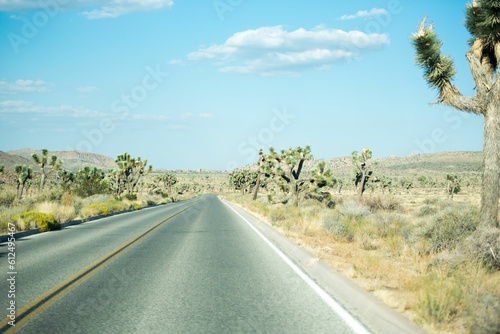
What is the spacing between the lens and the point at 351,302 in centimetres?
683

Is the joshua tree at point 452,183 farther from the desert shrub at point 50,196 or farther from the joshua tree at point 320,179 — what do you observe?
the desert shrub at point 50,196

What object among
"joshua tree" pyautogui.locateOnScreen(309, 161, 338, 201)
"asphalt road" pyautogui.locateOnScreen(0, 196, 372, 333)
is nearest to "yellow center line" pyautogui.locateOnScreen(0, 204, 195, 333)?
"asphalt road" pyautogui.locateOnScreen(0, 196, 372, 333)

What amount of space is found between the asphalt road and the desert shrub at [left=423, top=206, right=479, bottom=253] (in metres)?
4.27

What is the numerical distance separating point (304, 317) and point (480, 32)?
9.85m

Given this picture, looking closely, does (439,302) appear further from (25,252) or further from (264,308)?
(25,252)

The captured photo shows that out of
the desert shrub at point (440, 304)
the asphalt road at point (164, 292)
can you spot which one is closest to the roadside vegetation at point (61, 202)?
the asphalt road at point (164, 292)

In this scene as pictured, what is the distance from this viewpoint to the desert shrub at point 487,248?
938 centimetres

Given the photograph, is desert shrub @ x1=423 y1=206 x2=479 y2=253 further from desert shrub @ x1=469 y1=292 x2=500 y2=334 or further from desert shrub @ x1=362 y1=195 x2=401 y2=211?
desert shrub @ x1=362 y1=195 x2=401 y2=211

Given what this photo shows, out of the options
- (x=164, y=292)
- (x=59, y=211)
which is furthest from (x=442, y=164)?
(x=164, y=292)

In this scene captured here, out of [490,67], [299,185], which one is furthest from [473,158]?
[490,67]

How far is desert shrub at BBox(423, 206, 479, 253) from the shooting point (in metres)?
11.9

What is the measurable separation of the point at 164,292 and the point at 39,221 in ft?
41.0

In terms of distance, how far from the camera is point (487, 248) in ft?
31.5

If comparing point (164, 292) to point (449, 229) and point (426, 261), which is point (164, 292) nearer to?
point (426, 261)
